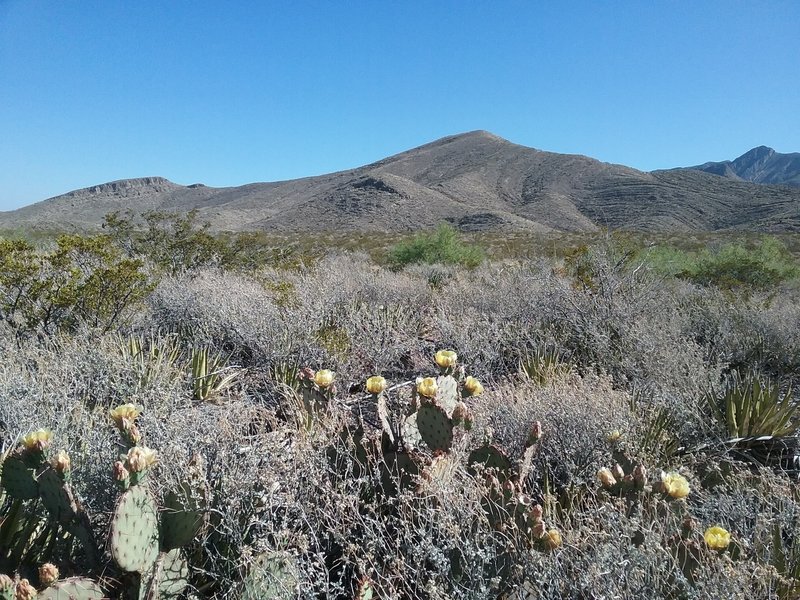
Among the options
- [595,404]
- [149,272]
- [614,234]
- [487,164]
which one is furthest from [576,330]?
[487,164]

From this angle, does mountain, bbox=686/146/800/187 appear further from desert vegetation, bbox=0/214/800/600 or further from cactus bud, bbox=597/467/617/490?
cactus bud, bbox=597/467/617/490

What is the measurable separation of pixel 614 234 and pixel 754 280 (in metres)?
5.76

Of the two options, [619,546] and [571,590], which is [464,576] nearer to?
[571,590]

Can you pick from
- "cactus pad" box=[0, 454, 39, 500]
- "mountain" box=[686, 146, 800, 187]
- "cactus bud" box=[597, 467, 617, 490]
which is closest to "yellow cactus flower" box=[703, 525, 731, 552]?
"cactus bud" box=[597, 467, 617, 490]

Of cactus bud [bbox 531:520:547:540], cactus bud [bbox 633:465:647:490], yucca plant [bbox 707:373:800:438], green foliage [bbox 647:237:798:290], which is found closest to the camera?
cactus bud [bbox 531:520:547:540]

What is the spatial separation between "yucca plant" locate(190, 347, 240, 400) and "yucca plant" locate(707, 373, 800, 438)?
399cm

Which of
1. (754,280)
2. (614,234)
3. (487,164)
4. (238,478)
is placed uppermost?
(487,164)

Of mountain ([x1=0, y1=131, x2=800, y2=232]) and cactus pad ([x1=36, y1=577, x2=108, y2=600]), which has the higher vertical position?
mountain ([x1=0, y1=131, x2=800, y2=232])

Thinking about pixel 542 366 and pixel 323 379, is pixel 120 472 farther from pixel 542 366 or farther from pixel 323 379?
pixel 542 366

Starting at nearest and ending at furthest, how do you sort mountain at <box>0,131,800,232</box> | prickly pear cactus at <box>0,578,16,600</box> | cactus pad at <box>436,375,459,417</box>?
prickly pear cactus at <box>0,578,16,600</box> < cactus pad at <box>436,375,459,417</box> < mountain at <box>0,131,800,232</box>

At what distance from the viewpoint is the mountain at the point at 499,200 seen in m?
49.6

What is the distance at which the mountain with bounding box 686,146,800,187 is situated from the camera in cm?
15562

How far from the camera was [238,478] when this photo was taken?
7.47ft

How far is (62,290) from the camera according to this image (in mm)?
5352
